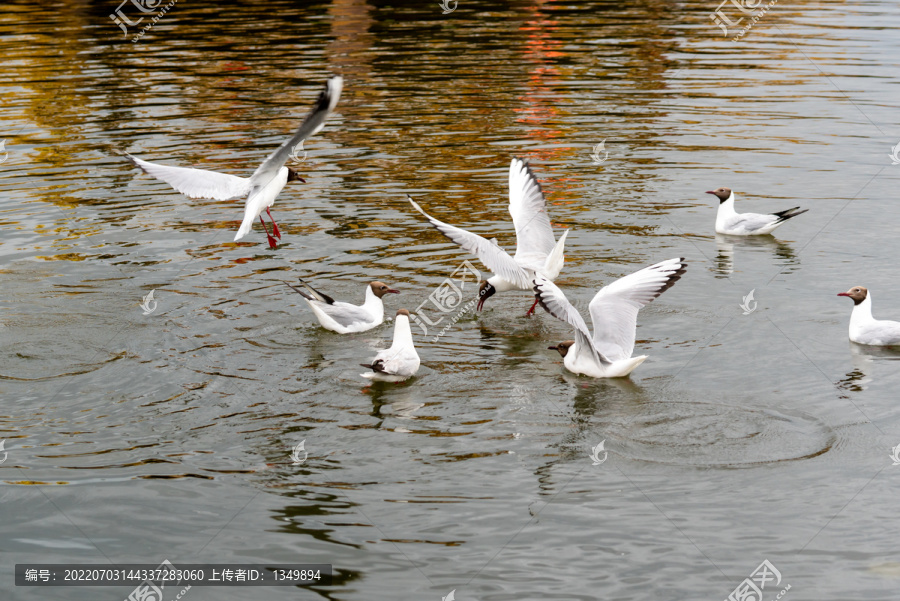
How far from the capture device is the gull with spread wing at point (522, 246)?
11.4 m

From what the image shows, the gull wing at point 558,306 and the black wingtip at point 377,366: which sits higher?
the gull wing at point 558,306

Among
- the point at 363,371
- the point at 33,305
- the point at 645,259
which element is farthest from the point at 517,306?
the point at 33,305

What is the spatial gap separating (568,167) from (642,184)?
5.05ft

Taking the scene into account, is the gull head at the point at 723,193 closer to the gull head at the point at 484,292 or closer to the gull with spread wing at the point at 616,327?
the gull head at the point at 484,292

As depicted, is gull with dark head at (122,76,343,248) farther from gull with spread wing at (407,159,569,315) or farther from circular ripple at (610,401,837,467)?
circular ripple at (610,401,837,467)

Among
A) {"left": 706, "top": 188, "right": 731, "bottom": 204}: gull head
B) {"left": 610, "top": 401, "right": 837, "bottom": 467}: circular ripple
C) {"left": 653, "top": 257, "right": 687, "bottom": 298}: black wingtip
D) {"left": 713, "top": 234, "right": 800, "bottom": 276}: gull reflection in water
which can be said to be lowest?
{"left": 713, "top": 234, "right": 800, "bottom": 276}: gull reflection in water

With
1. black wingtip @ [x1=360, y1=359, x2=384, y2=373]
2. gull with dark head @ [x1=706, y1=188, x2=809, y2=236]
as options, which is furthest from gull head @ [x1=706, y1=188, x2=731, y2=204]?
black wingtip @ [x1=360, y1=359, x2=384, y2=373]

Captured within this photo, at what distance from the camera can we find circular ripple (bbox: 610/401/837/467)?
8.65 metres

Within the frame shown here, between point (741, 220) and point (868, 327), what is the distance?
408 cm

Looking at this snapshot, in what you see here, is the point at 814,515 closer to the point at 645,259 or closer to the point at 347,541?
the point at 347,541

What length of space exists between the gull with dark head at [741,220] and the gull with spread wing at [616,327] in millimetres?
4342

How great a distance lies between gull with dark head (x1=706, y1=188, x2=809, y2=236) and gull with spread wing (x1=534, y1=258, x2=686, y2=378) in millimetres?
4342

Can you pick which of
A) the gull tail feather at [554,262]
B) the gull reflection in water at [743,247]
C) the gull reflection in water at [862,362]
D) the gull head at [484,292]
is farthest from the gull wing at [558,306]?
the gull reflection in water at [743,247]

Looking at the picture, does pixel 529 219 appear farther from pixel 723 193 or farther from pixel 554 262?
pixel 723 193
